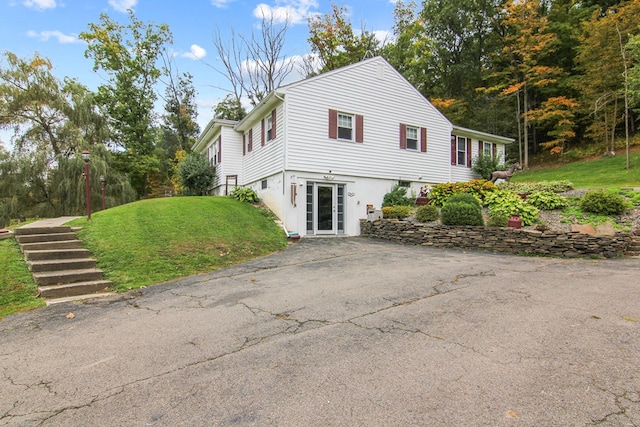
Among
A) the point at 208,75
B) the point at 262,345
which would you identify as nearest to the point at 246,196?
the point at 262,345

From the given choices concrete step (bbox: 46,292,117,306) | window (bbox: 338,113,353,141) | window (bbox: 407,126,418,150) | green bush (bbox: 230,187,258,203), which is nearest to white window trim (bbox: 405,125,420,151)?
window (bbox: 407,126,418,150)

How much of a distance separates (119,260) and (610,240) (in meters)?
11.6

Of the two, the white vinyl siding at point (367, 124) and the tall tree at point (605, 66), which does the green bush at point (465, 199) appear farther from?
the tall tree at point (605, 66)

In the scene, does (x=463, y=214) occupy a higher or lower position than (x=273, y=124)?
lower

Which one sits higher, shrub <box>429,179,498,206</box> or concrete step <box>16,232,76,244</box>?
shrub <box>429,179,498,206</box>

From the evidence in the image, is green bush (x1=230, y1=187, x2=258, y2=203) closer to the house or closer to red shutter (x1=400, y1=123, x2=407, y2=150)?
the house

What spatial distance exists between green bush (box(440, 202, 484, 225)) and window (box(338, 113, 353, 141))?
17.1 feet

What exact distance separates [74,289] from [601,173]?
22.8m

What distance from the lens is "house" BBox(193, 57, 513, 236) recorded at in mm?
12258

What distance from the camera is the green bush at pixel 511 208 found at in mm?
9722

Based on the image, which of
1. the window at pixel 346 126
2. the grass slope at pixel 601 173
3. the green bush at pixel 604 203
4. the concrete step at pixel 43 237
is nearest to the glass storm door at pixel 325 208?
the window at pixel 346 126

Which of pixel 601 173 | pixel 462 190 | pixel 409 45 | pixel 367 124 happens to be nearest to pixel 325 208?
pixel 367 124

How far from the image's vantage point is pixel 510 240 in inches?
354

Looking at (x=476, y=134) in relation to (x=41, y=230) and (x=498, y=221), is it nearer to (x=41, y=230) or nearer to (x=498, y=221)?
(x=498, y=221)
